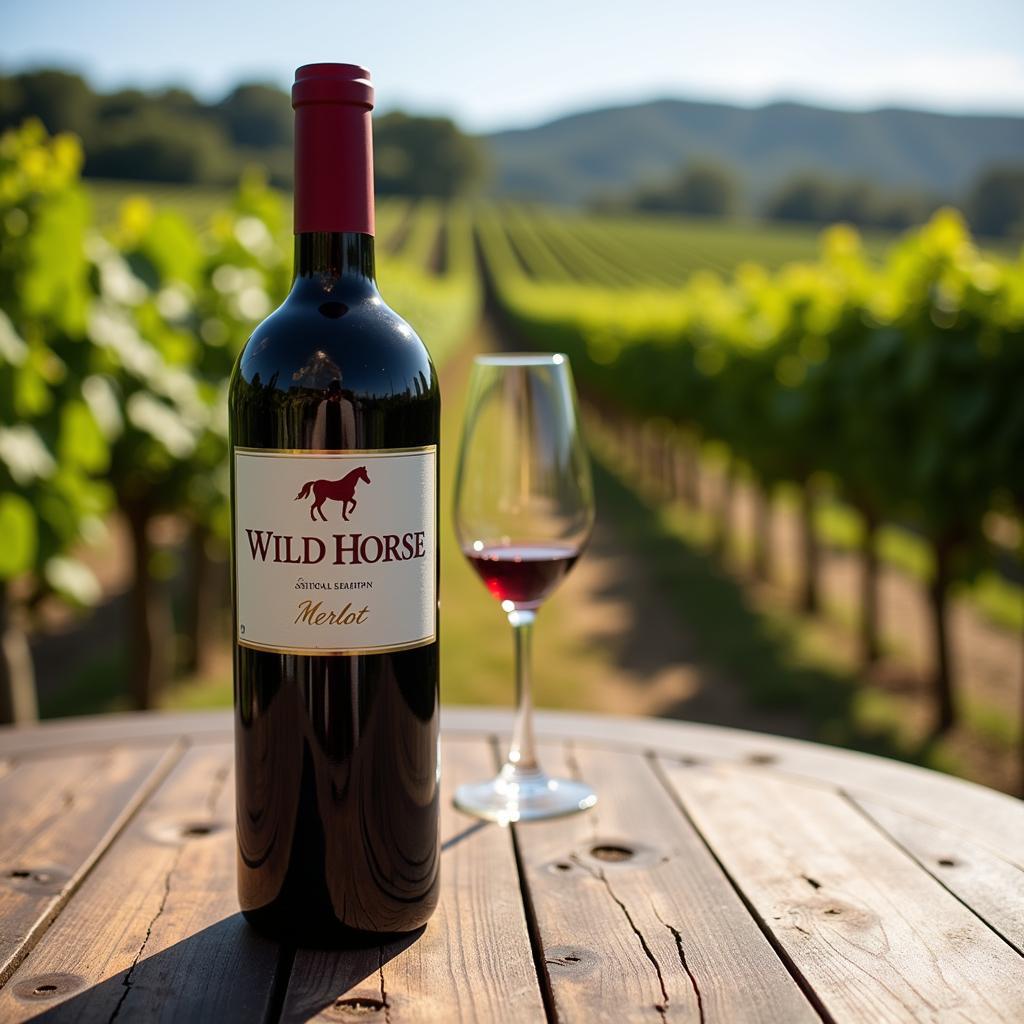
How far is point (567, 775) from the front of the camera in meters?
1.99

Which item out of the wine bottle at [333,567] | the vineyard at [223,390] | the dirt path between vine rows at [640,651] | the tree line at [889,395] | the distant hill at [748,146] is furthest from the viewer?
the distant hill at [748,146]

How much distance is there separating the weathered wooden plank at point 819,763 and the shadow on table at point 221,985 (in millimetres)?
864

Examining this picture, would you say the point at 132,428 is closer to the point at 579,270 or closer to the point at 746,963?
the point at 746,963

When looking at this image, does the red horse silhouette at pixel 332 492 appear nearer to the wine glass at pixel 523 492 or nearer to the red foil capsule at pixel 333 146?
the red foil capsule at pixel 333 146

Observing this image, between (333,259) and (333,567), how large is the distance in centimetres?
37

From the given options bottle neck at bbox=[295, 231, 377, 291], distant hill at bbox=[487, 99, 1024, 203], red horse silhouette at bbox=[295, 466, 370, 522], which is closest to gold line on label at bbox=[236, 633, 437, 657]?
A: red horse silhouette at bbox=[295, 466, 370, 522]

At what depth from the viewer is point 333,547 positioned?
1312mm

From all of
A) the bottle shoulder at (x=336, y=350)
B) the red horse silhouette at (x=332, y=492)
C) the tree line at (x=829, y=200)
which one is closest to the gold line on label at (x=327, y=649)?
the red horse silhouette at (x=332, y=492)

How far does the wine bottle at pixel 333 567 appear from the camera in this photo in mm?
1315

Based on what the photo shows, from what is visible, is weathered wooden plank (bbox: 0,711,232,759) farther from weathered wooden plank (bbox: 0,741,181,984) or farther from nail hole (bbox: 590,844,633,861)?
nail hole (bbox: 590,844,633,861)

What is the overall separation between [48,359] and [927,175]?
420 feet

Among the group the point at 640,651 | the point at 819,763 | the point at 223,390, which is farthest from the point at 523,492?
the point at 640,651

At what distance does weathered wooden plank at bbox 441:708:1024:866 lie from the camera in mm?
1789

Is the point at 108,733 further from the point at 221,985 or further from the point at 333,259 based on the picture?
the point at 333,259
